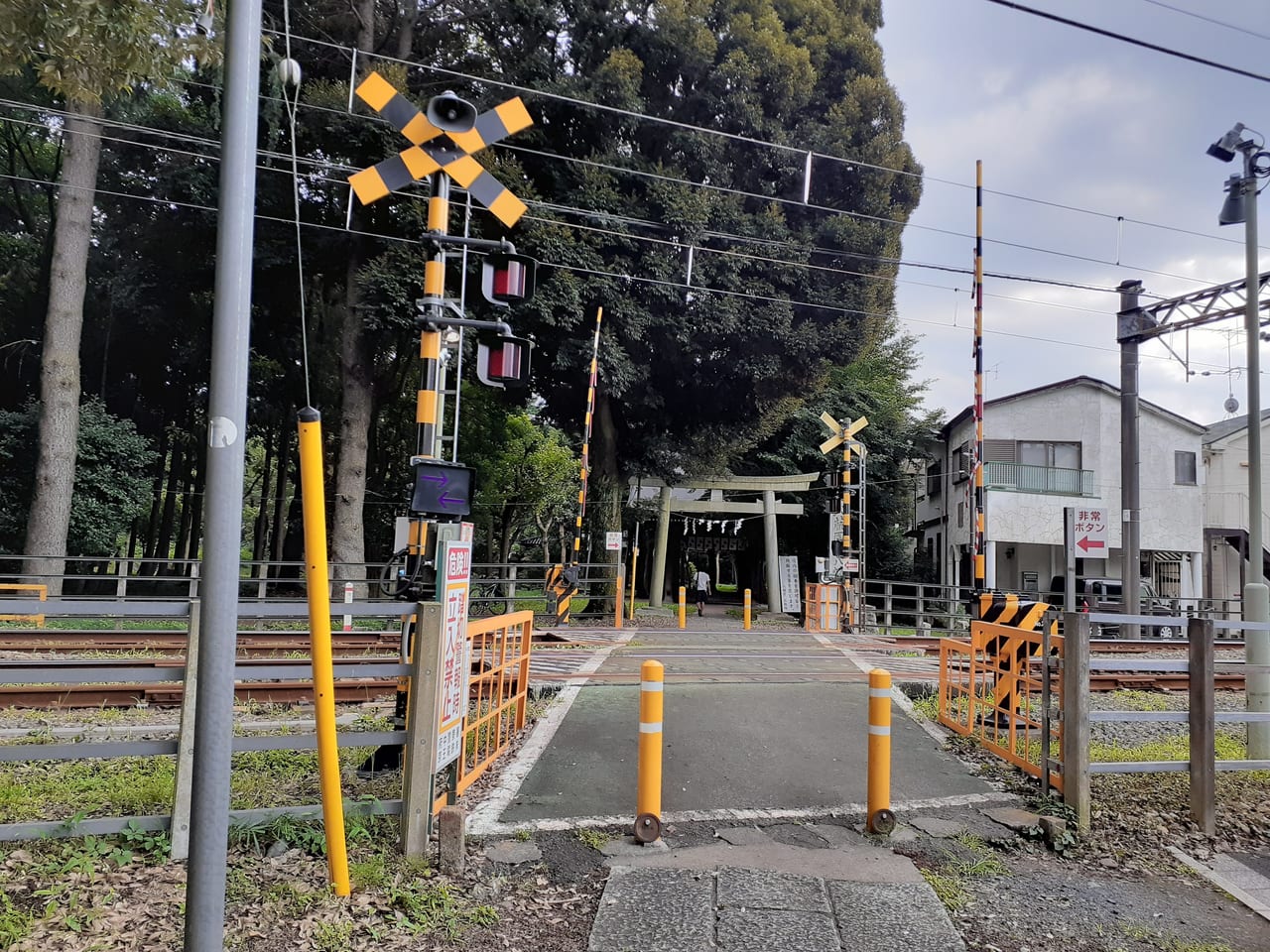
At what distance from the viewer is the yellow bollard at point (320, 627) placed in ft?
10.4

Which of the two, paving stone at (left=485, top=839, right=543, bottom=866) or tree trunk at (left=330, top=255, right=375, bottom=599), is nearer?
paving stone at (left=485, top=839, right=543, bottom=866)

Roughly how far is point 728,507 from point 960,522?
9.86 meters

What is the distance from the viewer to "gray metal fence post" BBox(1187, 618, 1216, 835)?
507 cm

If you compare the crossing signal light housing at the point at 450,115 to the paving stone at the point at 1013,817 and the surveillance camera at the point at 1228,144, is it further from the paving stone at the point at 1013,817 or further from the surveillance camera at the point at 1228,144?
the surveillance camera at the point at 1228,144

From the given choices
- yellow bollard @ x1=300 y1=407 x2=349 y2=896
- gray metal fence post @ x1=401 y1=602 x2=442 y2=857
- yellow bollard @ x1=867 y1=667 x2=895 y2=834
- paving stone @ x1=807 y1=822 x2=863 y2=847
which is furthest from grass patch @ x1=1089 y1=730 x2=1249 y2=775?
yellow bollard @ x1=300 y1=407 x2=349 y2=896

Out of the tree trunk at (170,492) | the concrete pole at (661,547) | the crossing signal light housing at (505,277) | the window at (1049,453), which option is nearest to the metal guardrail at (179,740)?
the crossing signal light housing at (505,277)

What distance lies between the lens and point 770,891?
3898mm

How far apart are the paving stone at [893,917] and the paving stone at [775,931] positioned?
103mm

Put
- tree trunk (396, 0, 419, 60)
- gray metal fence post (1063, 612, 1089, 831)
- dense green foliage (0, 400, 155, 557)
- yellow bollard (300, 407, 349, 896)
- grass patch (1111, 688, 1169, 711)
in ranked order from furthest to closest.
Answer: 1. dense green foliage (0, 400, 155, 557)
2. tree trunk (396, 0, 419, 60)
3. grass patch (1111, 688, 1169, 711)
4. gray metal fence post (1063, 612, 1089, 831)
5. yellow bollard (300, 407, 349, 896)

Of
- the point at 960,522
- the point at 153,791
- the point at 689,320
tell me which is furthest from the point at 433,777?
the point at 960,522

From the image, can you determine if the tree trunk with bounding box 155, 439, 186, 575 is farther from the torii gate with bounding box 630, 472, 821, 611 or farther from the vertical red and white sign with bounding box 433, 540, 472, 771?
the vertical red and white sign with bounding box 433, 540, 472, 771

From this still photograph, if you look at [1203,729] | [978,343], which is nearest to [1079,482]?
[978,343]

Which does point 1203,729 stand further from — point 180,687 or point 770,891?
point 180,687

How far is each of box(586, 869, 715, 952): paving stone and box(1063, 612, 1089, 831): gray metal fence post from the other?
2.56 meters
